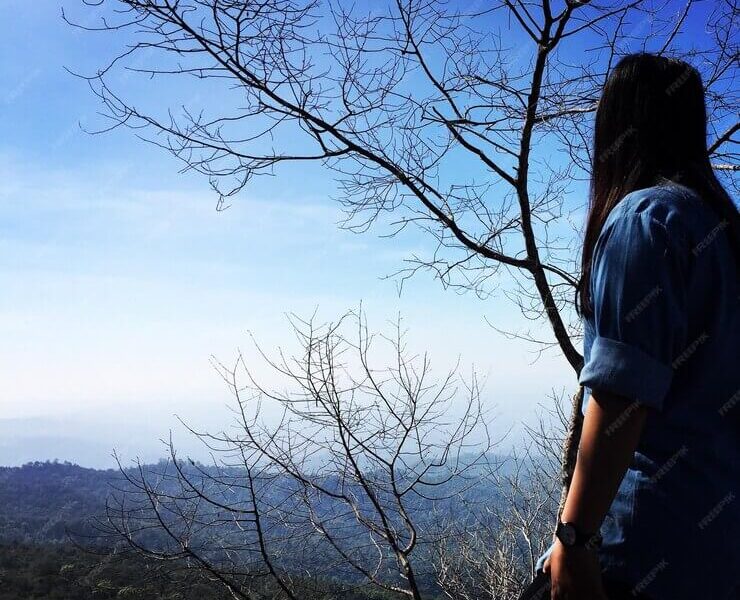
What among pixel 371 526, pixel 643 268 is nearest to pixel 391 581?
pixel 371 526

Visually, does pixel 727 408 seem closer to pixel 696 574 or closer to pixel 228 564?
pixel 696 574

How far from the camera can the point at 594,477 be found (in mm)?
756

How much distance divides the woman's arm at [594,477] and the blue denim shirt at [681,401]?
4 centimetres

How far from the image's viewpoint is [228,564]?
3584 mm

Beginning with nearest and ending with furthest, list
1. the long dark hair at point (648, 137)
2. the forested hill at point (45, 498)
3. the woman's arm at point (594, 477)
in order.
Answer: the woman's arm at point (594, 477) < the long dark hair at point (648, 137) < the forested hill at point (45, 498)

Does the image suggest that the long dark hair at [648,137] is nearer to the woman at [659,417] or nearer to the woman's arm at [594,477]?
the woman at [659,417]

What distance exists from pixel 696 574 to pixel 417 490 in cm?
297

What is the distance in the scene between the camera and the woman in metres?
0.76

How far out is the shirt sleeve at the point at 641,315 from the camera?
29.4 inches

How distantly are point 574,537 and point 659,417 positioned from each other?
20cm

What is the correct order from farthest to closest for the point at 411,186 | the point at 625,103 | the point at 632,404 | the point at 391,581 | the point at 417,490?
the point at 417,490 < the point at 391,581 < the point at 411,186 < the point at 625,103 < the point at 632,404

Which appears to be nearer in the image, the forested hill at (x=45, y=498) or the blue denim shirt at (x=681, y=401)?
the blue denim shirt at (x=681, y=401)

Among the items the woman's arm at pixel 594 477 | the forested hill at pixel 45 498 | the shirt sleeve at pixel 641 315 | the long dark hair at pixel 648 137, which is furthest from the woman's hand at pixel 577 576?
the forested hill at pixel 45 498

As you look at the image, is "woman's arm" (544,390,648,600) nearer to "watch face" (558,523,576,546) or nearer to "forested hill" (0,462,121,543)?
"watch face" (558,523,576,546)
